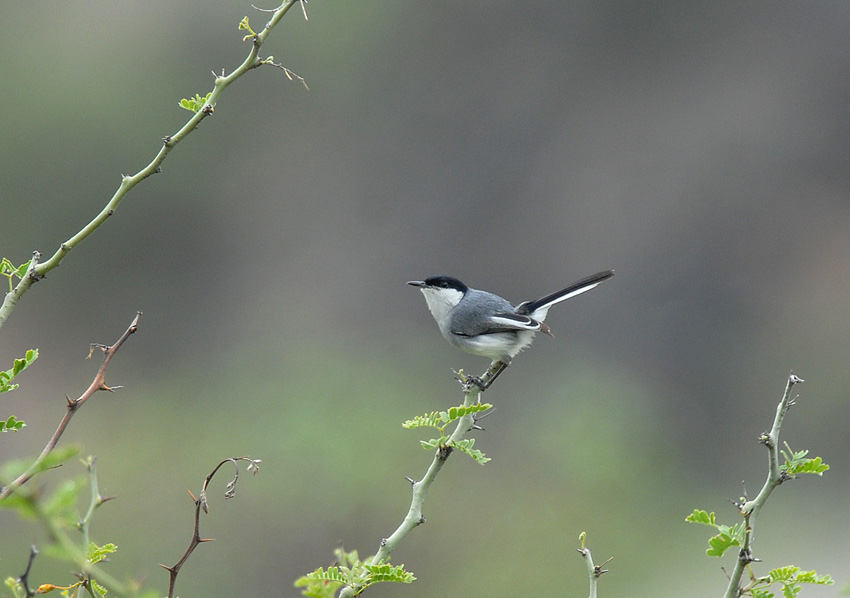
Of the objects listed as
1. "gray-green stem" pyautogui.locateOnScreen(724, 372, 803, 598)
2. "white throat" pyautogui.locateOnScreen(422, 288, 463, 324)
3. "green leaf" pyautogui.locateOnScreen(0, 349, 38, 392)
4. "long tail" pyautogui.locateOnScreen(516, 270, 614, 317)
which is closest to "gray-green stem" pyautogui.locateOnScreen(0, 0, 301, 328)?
"green leaf" pyautogui.locateOnScreen(0, 349, 38, 392)

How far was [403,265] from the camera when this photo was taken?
1213 cm

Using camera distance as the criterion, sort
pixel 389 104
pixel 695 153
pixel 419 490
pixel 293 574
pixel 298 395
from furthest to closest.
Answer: pixel 389 104, pixel 695 153, pixel 298 395, pixel 293 574, pixel 419 490

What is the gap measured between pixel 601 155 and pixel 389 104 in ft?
11.2

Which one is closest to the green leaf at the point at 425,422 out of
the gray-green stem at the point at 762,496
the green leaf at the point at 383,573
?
the green leaf at the point at 383,573

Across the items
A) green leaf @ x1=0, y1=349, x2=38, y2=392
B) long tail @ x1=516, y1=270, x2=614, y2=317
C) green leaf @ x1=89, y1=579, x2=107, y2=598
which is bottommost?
green leaf @ x1=89, y1=579, x2=107, y2=598

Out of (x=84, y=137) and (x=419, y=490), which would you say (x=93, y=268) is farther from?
(x=419, y=490)

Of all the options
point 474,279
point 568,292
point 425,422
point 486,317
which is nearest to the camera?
point 425,422

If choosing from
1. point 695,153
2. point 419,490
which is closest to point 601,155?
point 695,153

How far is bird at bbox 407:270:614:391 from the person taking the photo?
4000 millimetres

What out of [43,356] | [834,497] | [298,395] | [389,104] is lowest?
[834,497]

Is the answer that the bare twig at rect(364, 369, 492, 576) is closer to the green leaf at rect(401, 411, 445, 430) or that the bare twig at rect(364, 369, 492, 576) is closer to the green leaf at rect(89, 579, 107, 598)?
the green leaf at rect(401, 411, 445, 430)

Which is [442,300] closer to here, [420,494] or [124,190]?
[420,494]

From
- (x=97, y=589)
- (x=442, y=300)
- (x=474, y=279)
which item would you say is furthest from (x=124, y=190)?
(x=474, y=279)

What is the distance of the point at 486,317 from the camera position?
4.12 m
